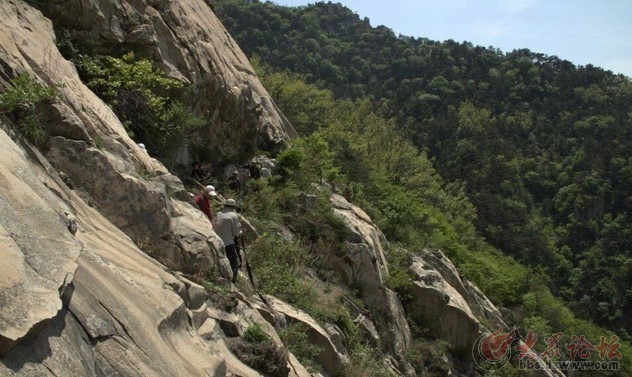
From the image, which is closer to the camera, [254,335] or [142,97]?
[254,335]

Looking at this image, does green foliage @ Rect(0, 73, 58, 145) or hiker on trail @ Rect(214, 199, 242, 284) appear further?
hiker on trail @ Rect(214, 199, 242, 284)

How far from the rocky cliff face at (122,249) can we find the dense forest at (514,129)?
1751 centimetres

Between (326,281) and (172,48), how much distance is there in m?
6.01

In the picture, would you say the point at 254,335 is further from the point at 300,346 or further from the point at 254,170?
the point at 254,170

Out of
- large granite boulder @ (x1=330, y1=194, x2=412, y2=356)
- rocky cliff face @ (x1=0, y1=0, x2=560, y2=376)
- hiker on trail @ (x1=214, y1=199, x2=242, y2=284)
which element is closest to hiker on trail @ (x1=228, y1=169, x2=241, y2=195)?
rocky cliff face @ (x1=0, y1=0, x2=560, y2=376)

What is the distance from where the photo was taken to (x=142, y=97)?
1161cm

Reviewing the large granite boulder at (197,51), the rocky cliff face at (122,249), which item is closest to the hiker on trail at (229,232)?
the rocky cliff face at (122,249)

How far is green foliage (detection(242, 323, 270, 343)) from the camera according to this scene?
6953mm

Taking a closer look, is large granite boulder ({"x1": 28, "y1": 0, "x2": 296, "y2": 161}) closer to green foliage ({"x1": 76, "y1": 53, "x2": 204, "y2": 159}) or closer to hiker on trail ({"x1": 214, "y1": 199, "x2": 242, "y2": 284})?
green foliage ({"x1": 76, "y1": 53, "x2": 204, "y2": 159})

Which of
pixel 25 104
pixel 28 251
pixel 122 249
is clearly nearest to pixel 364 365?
pixel 122 249

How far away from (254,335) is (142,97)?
6.25 meters

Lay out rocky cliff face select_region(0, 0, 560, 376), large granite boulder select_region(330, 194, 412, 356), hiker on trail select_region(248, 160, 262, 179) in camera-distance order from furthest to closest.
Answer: hiker on trail select_region(248, 160, 262, 179) < large granite boulder select_region(330, 194, 412, 356) < rocky cliff face select_region(0, 0, 560, 376)

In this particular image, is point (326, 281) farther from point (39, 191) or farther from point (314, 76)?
point (314, 76)

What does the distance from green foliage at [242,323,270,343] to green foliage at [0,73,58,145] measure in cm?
303
